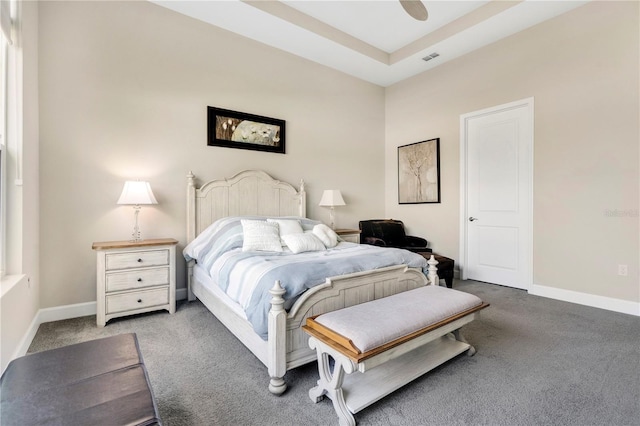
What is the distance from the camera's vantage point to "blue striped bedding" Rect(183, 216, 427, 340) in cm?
178

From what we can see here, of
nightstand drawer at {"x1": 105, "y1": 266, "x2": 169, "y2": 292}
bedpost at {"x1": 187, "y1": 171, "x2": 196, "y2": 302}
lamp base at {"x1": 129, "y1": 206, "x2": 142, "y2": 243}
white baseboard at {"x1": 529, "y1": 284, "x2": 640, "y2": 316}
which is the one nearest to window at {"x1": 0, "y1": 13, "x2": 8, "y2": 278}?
nightstand drawer at {"x1": 105, "y1": 266, "x2": 169, "y2": 292}

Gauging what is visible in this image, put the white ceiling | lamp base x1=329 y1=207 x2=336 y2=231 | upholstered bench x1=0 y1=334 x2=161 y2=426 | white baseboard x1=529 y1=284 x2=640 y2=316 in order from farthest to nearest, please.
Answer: lamp base x1=329 y1=207 x2=336 y2=231, the white ceiling, white baseboard x1=529 y1=284 x2=640 y2=316, upholstered bench x1=0 y1=334 x2=161 y2=426

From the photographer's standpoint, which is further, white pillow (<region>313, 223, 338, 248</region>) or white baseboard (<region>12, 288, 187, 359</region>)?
white pillow (<region>313, 223, 338, 248</region>)

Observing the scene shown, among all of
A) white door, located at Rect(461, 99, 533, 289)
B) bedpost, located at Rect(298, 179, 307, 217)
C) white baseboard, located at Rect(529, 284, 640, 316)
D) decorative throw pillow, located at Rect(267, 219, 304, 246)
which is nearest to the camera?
white baseboard, located at Rect(529, 284, 640, 316)

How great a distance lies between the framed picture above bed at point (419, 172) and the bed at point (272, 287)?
2.10 m

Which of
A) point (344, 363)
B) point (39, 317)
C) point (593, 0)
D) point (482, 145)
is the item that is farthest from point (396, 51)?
point (39, 317)

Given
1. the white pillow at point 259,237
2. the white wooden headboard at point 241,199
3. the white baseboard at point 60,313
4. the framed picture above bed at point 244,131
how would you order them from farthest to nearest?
the framed picture above bed at point 244,131, the white wooden headboard at point 241,199, the white pillow at point 259,237, the white baseboard at point 60,313

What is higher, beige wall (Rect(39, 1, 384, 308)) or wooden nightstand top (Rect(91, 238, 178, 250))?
beige wall (Rect(39, 1, 384, 308))

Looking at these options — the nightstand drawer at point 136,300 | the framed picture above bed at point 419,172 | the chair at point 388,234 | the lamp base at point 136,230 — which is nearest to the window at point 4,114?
the nightstand drawer at point 136,300

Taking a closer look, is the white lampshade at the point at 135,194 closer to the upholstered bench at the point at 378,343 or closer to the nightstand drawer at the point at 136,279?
the nightstand drawer at the point at 136,279

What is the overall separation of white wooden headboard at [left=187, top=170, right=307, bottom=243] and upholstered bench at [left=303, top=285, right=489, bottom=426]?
2.21 m

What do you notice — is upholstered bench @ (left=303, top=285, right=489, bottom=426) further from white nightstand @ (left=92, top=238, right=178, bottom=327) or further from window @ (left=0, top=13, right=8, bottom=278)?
window @ (left=0, top=13, right=8, bottom=278)

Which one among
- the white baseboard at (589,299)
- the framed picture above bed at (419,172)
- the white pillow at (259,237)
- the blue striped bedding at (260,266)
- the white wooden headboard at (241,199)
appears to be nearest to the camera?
the blue striped bedding at (260,266)

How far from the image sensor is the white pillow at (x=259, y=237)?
269 cm
